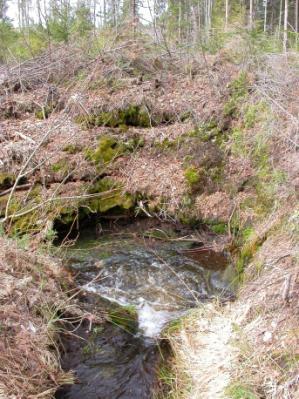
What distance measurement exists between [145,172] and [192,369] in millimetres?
4087

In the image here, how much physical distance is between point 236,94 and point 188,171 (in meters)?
2.01

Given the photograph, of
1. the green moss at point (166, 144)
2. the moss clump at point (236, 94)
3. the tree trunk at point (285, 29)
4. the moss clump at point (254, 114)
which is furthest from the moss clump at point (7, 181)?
the tree trunk at point (285, 29)

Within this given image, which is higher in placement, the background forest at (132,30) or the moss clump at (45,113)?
the background forest at (132,30)

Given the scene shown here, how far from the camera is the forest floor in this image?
3.11m

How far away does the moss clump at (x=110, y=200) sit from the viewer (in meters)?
6.45

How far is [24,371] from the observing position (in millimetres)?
3053

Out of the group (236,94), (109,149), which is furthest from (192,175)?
(236,94)

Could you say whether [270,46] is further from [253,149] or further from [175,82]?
[253,149]

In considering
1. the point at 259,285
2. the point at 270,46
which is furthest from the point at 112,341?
the point at 270,46

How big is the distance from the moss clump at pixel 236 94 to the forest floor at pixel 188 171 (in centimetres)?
3

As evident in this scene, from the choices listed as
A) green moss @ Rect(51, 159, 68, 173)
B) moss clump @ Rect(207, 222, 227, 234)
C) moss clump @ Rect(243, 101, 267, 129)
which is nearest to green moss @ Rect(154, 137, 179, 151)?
moss clump @ Rect(243, 101, 267, 129)

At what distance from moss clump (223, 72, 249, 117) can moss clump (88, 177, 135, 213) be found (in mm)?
2532

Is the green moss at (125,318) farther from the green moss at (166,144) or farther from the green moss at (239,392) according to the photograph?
the green moss at (166,144)

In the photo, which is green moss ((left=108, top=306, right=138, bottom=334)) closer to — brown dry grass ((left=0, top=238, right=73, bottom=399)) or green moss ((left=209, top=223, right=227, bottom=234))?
brown dry grass ((left=0, top=238, right=73, bottom=399))
